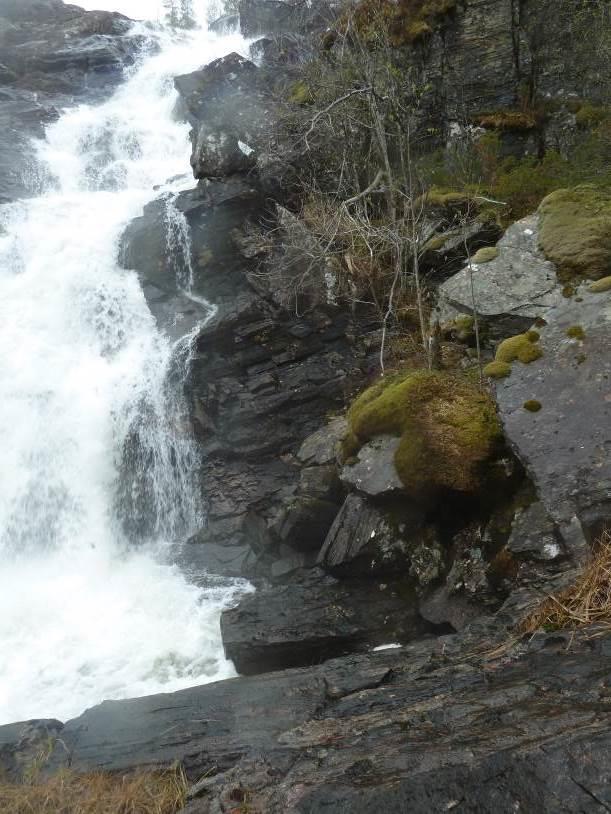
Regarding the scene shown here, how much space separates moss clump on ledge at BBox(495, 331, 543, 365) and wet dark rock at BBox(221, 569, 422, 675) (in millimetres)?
3219

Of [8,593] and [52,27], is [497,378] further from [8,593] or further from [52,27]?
[52,27]

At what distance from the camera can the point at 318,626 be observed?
727cm

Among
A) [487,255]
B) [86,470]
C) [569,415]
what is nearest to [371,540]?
[569,415]

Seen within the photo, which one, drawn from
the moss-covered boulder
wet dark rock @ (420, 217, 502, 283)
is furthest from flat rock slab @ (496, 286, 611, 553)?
wet dark rock @ (420, 217, 502, 283)

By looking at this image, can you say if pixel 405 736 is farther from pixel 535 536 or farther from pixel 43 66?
pixel 43 66

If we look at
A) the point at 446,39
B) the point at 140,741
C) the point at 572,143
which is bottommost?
the point at 140,741

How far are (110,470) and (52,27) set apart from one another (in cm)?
3080

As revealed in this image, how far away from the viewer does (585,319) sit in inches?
249

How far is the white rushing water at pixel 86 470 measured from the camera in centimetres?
813

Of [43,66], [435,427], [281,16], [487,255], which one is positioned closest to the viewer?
[435,427]

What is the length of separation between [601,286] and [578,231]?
57.0 inches

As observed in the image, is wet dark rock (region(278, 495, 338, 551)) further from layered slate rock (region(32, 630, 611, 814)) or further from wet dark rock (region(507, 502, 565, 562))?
wet dark rock (region(507, 502, 565, 562))

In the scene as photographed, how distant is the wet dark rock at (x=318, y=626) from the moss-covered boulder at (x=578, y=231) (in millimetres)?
4787

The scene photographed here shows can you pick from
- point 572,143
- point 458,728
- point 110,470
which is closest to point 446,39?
point 572,143
